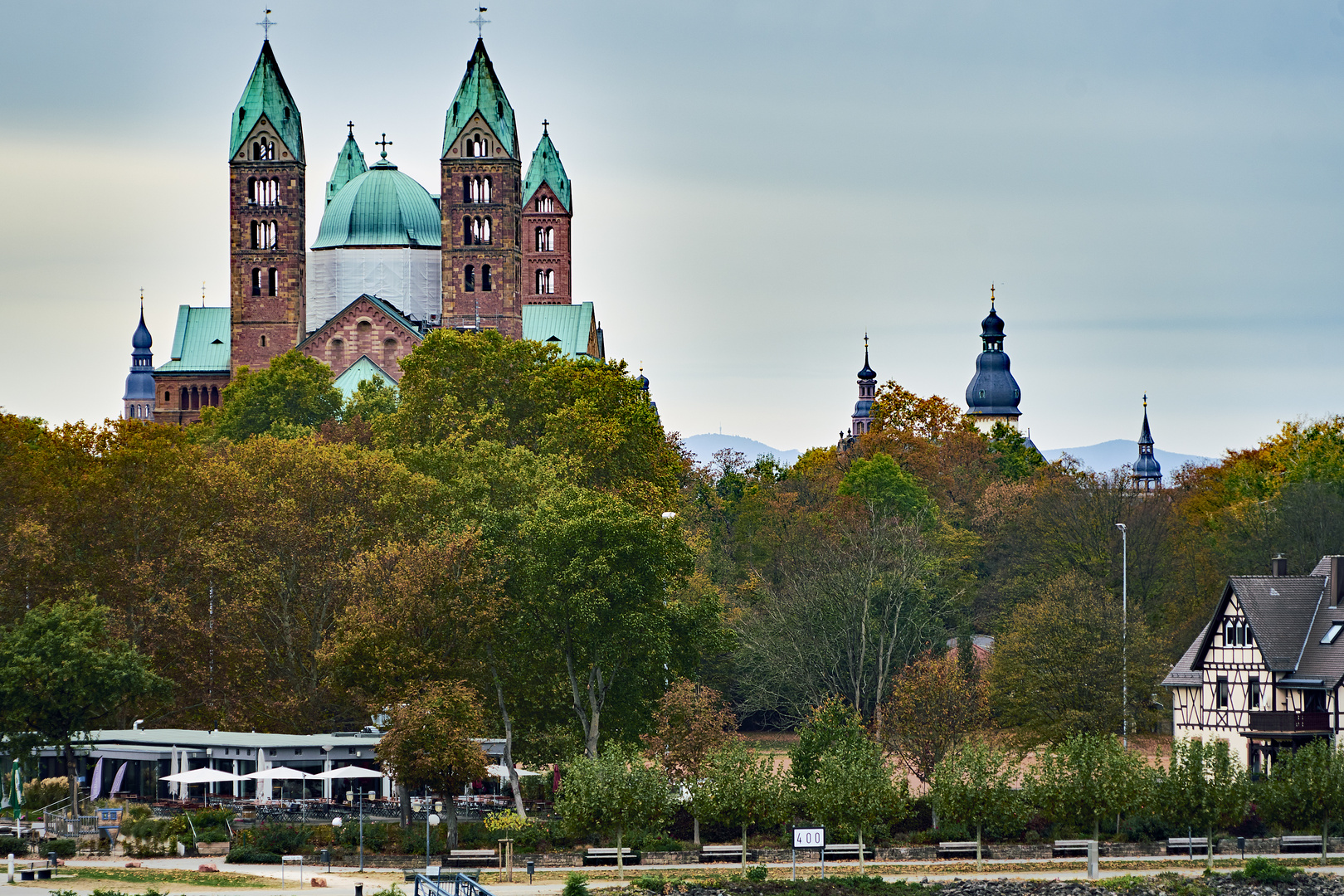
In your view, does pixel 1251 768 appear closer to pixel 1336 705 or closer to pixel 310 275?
pixel 1336 705

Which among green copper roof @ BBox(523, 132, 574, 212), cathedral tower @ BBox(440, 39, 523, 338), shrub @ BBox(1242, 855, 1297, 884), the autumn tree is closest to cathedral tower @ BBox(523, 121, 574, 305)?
green copper roof @ BBox(523, 132, 574, 212)

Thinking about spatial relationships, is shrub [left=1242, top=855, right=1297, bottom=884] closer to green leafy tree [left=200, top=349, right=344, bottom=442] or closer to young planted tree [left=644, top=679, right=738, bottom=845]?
young planted tree [left=644, top=679, right=738, bottom=845]

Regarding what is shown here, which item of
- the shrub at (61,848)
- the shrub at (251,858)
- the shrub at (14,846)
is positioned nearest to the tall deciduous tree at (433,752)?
the shrub at (251,858)

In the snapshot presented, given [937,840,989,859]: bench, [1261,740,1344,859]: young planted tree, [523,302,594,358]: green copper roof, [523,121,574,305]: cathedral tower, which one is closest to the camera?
[937,840,989,859]: bench

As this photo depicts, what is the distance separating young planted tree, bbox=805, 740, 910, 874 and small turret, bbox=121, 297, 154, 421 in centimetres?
14699

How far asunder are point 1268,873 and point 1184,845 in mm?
4236

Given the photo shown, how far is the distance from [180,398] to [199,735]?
88003mm

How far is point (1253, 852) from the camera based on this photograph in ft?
171

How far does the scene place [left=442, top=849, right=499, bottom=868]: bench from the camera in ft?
161

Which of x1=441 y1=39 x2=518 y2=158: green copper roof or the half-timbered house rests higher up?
x1=441 y1=39 x2=518 y2=158: green copper roof

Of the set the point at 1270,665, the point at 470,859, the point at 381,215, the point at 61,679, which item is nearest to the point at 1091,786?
the point at 1270,665

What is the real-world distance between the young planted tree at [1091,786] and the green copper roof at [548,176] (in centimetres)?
11366

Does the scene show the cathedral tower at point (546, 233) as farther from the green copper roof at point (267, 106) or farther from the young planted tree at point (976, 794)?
the young planted tree at point (976, 794)

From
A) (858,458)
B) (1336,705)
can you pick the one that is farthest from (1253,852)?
(858,458)
